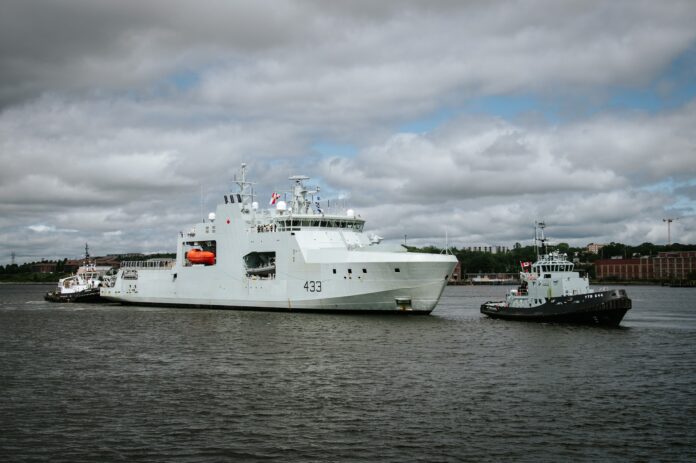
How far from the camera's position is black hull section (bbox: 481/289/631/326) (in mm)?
41750

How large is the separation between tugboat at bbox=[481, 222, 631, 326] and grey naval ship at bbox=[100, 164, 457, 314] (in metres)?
5.97

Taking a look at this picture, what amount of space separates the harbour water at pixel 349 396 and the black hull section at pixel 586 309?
10.6ft

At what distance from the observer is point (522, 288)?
49.0 m

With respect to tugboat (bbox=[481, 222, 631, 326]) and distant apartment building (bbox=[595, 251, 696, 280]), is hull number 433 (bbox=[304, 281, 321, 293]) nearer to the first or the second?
tugboat (bbox=[481, 222, 631, 326])

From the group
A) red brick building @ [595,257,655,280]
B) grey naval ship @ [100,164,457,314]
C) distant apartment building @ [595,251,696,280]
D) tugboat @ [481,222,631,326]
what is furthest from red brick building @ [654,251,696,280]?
grey naval ship @ [100,164,457,314]

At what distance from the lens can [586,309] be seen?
4197 centimetres

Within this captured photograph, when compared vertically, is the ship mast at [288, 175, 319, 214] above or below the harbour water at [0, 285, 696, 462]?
above

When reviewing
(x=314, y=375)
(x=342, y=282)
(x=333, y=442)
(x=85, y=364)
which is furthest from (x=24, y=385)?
(x=342, y=282)

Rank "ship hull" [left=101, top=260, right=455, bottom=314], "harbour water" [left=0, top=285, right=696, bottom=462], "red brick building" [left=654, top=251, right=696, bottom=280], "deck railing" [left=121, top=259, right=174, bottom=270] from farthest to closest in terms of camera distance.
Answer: "red brick building" [left=654, top=251, right=696, bottom=280]
"deck railing" [left=121, top=259, right=174, bottom=270]
"ship hull" [left=101, top=260, right=455, bottom=314]
"harbour water" [left=0, top=285, right=696, bottom=462]

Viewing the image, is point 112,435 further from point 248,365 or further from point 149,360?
point 149,360

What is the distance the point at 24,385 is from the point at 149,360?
6332 millimetres

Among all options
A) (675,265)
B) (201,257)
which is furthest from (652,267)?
(201,257)

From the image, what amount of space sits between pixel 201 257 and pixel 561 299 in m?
29.9

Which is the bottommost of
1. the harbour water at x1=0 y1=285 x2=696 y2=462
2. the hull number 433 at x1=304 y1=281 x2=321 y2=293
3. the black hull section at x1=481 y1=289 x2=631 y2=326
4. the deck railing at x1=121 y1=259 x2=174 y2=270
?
the harbour water at x1=0 y1=285 x2=696 y2=462
